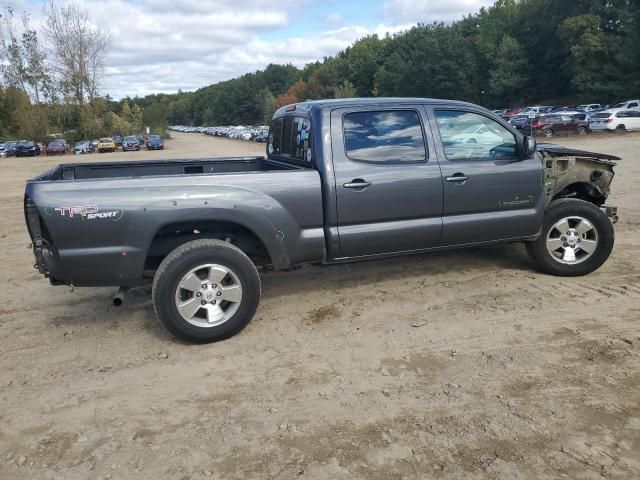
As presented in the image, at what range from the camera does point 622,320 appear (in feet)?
14.0

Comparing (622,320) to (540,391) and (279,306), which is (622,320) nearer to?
(540,391)

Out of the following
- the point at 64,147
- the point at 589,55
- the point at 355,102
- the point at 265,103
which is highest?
the point at 589,55

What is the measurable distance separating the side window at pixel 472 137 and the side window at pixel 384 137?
26cm

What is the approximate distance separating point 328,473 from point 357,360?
1.21 metres

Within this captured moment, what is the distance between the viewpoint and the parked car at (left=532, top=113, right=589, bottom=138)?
2980cm

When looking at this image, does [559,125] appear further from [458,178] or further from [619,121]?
[458,178]

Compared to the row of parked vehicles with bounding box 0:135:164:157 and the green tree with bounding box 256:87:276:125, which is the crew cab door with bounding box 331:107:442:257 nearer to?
the row of parked vehicles with bounding box 0:135:164:157

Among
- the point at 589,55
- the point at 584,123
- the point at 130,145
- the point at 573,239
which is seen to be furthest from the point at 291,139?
the point at 589,55

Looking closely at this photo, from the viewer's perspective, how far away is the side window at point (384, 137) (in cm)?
451

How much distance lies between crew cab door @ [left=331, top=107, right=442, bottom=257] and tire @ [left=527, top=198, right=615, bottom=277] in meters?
1.34

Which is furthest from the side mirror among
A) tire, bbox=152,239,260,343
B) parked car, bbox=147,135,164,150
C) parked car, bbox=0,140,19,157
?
parked car, bbox=0,140,19,157

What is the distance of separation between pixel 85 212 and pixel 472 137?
3433 mm

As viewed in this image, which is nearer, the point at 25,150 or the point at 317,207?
the point at 317,207

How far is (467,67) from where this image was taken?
70.2 meters
